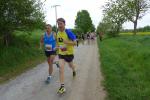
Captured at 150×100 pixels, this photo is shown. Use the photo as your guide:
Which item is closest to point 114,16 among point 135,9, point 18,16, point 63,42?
point 135,9

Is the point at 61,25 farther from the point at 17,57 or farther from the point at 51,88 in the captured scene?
the point at 17,57

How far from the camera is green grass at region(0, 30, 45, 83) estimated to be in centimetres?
1410

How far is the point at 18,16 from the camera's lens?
1783 centimetres

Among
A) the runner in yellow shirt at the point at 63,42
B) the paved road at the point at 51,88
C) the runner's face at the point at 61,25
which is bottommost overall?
the paved road at the point at 51,88

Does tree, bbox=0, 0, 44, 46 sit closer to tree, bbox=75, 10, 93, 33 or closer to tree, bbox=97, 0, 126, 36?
tree, bbox=97, 0, 126, 36

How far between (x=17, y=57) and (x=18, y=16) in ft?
6.85

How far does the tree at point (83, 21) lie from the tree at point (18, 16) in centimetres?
8571

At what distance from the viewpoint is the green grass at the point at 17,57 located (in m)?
14.1

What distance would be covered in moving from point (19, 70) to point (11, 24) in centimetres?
412

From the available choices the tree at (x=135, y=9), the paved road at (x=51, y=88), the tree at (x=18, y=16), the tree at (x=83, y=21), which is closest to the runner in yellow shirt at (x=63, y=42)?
the paved road at (x=51, y=88)

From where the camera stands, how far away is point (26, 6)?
17.8 m

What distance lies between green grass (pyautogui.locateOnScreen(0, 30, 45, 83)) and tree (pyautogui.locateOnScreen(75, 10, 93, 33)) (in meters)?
82.5

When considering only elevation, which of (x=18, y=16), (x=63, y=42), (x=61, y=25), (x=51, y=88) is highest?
(x=18, y=16)

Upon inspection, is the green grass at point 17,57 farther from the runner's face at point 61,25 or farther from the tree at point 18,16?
the runner's face at point 61,25
